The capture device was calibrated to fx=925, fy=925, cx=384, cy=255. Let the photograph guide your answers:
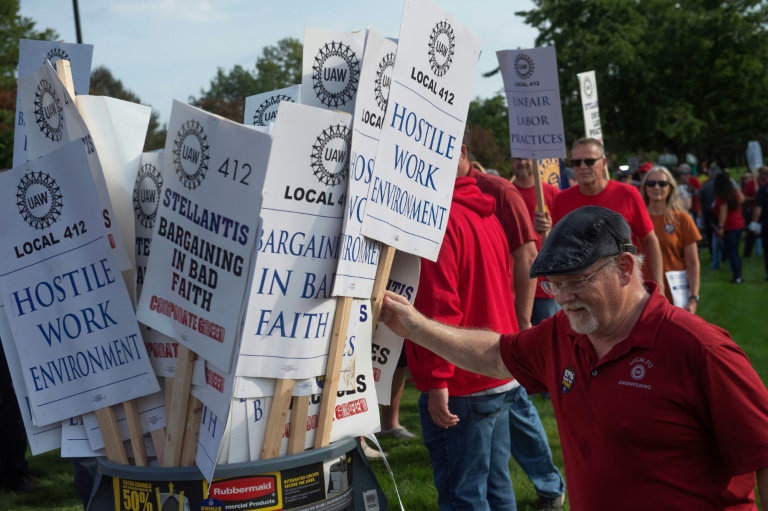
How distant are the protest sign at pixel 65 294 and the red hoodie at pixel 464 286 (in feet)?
4.90

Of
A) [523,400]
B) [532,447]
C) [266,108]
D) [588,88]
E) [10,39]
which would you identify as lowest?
[532,447]

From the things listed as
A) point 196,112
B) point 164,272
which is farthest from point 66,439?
point 196,112

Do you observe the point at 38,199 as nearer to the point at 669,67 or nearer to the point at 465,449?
the point at 465,449

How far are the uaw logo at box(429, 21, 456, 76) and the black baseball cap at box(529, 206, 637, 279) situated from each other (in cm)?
70

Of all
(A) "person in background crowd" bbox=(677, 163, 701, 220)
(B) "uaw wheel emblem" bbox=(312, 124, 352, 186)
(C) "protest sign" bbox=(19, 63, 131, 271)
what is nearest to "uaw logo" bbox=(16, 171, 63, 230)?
(C) "protest sign" bbox=(19, 63, 131, 271)

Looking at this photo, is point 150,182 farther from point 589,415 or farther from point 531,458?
point 531,458

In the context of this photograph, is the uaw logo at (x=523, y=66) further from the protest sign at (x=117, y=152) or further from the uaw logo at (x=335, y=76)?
the protest sign at (x=117, y=152)

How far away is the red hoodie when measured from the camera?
4082 millimetres

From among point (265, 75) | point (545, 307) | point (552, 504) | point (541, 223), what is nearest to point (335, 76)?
point (552, 504)

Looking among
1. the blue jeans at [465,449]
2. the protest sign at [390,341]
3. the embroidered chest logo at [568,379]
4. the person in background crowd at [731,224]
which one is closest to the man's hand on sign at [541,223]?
the blue jeans at [465,449]

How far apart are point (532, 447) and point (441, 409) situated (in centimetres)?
149

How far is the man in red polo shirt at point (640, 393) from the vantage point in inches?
102

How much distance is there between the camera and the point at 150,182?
3074 mm

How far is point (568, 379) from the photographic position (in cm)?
299
